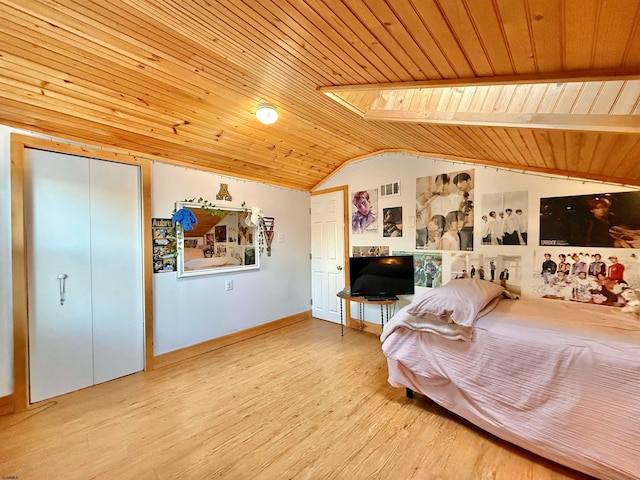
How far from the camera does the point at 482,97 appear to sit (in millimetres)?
1870

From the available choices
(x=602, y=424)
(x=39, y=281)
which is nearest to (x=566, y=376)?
(x=602, y=424)

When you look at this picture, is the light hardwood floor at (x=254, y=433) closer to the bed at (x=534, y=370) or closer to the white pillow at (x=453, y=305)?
the bed at (x=534, y=370)

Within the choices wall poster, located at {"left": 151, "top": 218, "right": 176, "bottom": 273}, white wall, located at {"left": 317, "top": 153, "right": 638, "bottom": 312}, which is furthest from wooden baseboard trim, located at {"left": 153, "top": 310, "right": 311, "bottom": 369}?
white wall, located at {"left": 317, "top": 153, "right": 638, "bottom": 312}

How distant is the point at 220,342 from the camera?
350 cm

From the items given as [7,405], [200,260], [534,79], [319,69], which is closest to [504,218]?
[534,79]

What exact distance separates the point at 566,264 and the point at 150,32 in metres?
3.70

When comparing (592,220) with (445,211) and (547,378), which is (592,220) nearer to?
(445,211)

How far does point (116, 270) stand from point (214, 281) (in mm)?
1055

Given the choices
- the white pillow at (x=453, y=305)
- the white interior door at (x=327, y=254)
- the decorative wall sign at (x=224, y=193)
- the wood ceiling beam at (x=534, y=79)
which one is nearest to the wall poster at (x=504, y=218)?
the white pillow at (x=453, y=305)

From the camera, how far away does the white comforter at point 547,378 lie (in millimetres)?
1456

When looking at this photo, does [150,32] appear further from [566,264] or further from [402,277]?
[566,264]

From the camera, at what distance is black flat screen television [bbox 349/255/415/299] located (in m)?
3.47

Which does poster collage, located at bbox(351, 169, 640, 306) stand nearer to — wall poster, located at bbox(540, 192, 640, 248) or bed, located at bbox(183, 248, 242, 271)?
wall poster, located at bbox(540, 192, 640, 248)

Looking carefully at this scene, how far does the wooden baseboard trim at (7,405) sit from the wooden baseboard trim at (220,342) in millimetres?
1025
